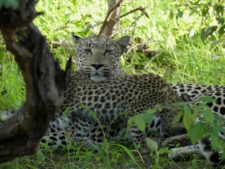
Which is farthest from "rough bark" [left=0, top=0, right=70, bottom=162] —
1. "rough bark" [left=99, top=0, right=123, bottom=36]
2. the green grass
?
"rough bark" [left=99, top=0, right=123, bottom=36]

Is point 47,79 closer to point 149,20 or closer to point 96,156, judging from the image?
point 96,156

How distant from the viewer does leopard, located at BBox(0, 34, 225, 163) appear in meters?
5.36

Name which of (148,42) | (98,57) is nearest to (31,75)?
(98,57)

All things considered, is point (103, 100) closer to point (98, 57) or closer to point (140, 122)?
point (98, 57)

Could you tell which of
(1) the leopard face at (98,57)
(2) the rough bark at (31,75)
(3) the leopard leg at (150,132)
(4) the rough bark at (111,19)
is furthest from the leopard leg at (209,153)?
(4) the rough bark at (111,19)

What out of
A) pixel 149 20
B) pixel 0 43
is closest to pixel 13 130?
pixel 0 43

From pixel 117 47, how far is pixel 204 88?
0.87 metres

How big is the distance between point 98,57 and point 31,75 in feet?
11.3

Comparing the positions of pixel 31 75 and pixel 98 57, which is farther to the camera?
pixel 98 57

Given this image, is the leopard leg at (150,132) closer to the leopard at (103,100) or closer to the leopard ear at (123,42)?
the leopard at (103,100)

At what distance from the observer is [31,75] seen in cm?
262

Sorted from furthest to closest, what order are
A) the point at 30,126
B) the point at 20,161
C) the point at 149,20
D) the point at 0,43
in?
1. the point at 149,20
2. the point at 0,43
3. the point at 20,161
4. the point at 30,126

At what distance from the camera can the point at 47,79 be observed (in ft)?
8.59

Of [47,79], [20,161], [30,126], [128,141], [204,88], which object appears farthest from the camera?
[204,88]
